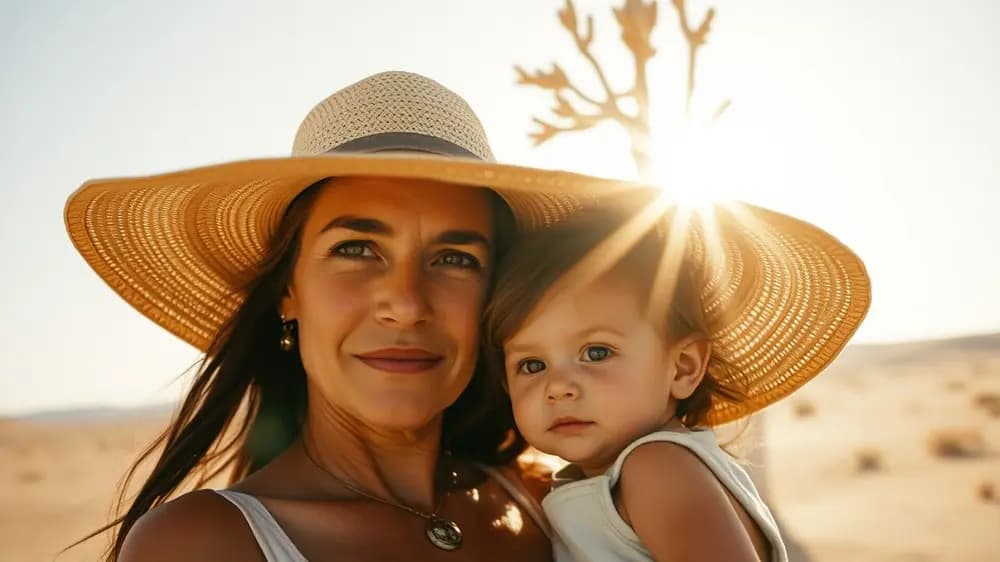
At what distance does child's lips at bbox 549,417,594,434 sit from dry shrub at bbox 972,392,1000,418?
22.4 m

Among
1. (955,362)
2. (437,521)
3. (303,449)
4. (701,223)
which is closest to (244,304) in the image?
(303,449)

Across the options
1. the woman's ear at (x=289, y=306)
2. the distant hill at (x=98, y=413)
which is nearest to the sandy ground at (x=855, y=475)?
the woman's ear at (x=289, y=306)

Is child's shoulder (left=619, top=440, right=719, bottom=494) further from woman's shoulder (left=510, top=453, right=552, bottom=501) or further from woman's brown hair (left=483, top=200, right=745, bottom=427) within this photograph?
woman's shoulder (left=510, top=453, right=552, bottom=501)

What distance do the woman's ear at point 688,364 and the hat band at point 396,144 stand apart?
2.93ft

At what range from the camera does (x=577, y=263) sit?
3.09 m

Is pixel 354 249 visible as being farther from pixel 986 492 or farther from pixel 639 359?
pixel 986 492

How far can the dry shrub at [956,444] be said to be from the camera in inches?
709

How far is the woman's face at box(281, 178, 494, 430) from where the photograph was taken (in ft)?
9.72

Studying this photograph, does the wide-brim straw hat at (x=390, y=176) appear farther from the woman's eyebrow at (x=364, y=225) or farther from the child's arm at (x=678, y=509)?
the child's arm at (x=678, y=509)

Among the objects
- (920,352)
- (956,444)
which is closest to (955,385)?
(956,444)

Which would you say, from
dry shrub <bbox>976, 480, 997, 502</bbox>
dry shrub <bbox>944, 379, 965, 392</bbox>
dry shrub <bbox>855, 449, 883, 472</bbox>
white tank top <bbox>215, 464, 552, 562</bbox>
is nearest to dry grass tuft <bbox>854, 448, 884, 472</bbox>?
dry shrub <bbox>855, 449, 883, 472</bbox>

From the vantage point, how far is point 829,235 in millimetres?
2941

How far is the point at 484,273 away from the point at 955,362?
4263 centimetres

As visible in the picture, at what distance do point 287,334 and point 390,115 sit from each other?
0.85 metres
